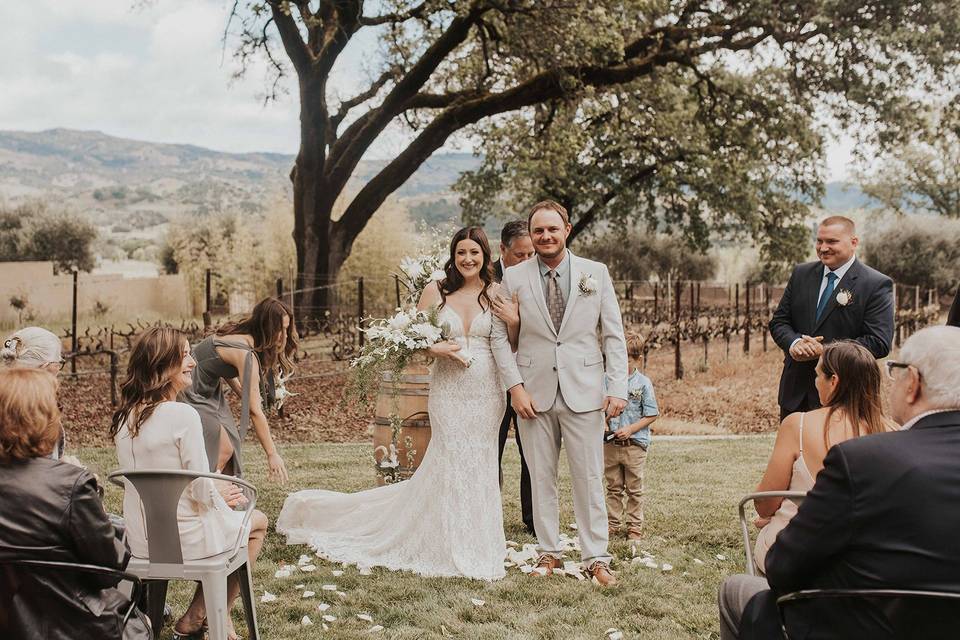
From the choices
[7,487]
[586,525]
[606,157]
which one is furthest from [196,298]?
[7,487]

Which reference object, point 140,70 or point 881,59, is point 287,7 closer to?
point 881,59

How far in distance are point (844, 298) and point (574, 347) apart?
1630 millimetres

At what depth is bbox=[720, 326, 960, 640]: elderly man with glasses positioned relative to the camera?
2.18m

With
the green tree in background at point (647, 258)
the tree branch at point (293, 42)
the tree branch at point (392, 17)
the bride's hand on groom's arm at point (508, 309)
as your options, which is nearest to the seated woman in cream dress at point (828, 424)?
the bride's hand on groom's arm at point (508, 309)

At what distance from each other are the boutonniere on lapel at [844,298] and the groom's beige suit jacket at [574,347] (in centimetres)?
132

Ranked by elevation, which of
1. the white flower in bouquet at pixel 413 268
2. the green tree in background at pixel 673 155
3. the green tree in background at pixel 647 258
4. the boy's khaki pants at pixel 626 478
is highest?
the green tree in background at pixel 673 155

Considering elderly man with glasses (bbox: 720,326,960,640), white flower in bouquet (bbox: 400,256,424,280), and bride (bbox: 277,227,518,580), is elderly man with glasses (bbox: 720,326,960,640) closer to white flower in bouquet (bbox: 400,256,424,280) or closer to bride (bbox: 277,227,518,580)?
bride (bbox: 277,227,518,580)

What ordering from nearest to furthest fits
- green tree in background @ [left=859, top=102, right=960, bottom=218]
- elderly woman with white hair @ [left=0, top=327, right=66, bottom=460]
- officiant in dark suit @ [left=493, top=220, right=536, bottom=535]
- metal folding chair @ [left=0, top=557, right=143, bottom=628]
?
1. metal folding chair @ [left=0, top=557, right=143, bottom=628]
2. elderly woman with white hair @ [left=0, top=327, right=66, bottom=460]
3. officiant in dark suit @ [left=493, top=220, right=536, bottom=535]
4. green tree in background @ [left=859, top=102, right=960, bottom=218]

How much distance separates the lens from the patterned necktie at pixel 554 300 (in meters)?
5.18

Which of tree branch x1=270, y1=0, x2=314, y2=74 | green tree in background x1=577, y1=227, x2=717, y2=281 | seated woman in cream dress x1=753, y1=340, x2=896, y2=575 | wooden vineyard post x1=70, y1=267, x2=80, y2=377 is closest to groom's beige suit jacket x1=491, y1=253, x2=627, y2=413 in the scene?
seated woman in cream dress x1=753, y1=340, x2=896, y2=575

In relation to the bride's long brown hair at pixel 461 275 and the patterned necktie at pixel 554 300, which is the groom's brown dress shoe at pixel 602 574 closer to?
the patterned necktie at pixel 554 300

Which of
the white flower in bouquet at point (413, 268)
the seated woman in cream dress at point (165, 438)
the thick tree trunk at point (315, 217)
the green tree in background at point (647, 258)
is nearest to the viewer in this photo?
the seated woman in cream dress at point (165, 438)

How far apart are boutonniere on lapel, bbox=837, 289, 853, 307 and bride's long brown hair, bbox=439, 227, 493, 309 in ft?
6.80

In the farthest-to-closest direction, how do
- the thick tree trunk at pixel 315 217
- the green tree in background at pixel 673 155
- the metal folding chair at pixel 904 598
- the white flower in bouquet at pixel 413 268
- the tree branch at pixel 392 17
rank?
the thick tree trunk at pixel 315 217 < the green tree in background at pixel 673 155 < the tree branch at pixel 392 17 < the white flower in bouquet at pixel 413 268 < the metal folding chair at pixel 904 598
